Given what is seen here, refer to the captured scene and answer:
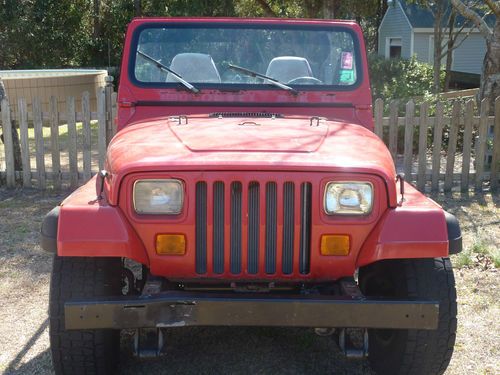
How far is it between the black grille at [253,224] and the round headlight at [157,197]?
0.09 meters

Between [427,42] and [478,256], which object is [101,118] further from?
[427,42]

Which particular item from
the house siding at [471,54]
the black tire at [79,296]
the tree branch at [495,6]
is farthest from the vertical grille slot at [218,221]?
the house siding at [471,54]

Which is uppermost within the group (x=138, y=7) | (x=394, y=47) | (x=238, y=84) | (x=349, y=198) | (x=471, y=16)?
(x=138, y=7)

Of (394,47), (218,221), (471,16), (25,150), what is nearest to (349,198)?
(218,221)

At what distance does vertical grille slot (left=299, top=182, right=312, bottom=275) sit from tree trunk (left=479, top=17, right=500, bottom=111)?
262 inches

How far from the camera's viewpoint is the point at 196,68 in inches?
161

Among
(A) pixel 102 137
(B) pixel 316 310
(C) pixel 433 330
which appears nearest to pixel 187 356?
(B) pixel 316 310

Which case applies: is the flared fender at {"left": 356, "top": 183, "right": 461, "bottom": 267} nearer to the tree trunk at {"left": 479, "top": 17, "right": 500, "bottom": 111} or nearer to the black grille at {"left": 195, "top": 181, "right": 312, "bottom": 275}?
the black grille at {"left": 195, "top": 181, "right": 312, "bottom": 275}

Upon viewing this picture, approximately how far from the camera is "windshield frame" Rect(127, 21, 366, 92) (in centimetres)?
401

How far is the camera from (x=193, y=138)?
3129 mm

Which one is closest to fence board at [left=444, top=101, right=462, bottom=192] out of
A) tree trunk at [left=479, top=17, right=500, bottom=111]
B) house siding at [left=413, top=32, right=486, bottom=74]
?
tree trunk at [left=479, top=17, right=500, bottom=111]

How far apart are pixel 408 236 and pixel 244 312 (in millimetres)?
778

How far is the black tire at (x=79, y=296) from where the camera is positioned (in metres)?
2.85

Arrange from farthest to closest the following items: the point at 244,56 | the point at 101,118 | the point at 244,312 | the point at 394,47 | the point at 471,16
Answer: the point at 394,47 → the point at 471,16 → the point at 101,118 → the point at 244,56 → the point at 244,312
